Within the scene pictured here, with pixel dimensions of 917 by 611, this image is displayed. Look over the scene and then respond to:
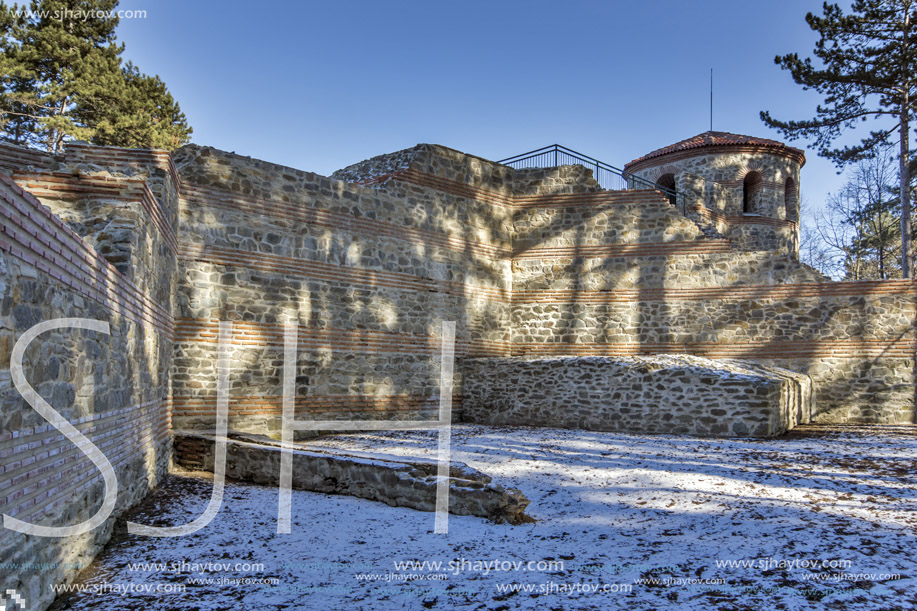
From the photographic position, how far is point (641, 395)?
11.0 metres

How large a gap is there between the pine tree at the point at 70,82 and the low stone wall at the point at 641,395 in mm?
16289

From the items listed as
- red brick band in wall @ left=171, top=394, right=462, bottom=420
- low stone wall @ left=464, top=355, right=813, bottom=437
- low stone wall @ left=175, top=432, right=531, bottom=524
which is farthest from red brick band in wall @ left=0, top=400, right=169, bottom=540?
low stone wall @ left=464, top=355, right=813, bottom=437

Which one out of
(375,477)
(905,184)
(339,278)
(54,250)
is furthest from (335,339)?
(905,184)

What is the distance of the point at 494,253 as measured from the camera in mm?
14633

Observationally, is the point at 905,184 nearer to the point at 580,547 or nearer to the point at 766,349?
the point at 766,349

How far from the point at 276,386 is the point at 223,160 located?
160 inches

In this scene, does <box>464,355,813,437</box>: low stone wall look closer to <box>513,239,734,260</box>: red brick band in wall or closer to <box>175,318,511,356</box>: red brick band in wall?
<box>175,318,511,356</box>: red brick band in wall

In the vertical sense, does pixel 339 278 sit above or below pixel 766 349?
above

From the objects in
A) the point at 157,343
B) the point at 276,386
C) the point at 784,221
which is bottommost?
the point at 276,386

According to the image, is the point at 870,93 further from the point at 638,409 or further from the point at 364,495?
the point at 364,495

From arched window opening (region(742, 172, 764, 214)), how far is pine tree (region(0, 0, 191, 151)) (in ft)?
67.8

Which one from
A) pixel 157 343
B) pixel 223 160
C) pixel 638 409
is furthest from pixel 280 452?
pixel 638 409

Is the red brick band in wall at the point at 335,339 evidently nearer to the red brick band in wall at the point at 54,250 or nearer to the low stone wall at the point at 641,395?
the low stone wall at the point at 641,395

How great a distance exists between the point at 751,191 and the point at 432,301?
13.7 m
